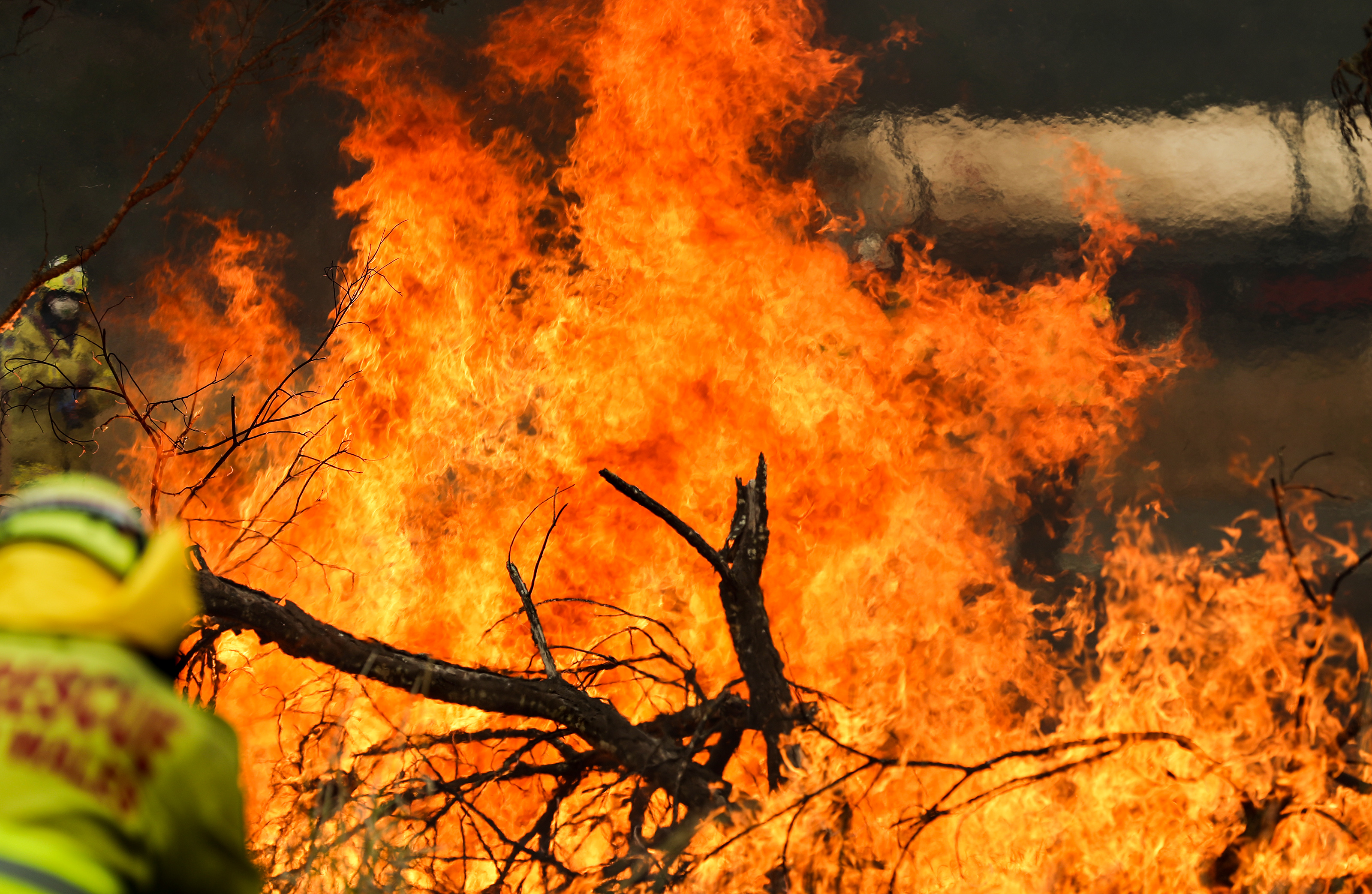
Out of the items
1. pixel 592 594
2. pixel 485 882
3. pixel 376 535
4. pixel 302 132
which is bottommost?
pixel 485 882

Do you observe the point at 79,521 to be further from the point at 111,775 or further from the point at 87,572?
the point at 111,775

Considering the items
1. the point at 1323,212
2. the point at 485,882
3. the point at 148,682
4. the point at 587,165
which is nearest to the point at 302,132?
the point at 587,165

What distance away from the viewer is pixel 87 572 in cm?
125

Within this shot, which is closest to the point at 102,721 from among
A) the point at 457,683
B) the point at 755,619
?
the point at 457,683

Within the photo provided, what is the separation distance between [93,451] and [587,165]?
4.97m

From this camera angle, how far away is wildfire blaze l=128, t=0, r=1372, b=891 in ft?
18.6

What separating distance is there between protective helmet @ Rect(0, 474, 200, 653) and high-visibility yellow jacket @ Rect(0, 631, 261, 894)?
0.03 metres

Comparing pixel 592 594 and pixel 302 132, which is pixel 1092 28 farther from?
pixel 302 132

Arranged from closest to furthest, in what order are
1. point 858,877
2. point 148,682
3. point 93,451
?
point 148,682 < point 858,877 < point 93,451

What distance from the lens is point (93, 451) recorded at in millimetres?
6887

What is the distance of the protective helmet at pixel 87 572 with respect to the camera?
118cm

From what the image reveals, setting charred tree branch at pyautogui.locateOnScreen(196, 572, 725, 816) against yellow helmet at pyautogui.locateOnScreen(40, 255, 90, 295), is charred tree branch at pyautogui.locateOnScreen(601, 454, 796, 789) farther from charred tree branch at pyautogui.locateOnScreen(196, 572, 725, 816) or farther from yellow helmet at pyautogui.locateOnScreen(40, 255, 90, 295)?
yellow helmet at pyautogui.locateOnScreen(40, 255, 90, 295)

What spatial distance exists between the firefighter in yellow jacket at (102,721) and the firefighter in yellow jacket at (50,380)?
6.20 metres

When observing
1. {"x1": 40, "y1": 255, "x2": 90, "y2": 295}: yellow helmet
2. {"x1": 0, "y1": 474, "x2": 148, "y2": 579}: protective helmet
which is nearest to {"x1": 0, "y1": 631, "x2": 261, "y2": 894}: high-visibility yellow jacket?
{"x1": 0, "y1": 474, "x2": 148, "y2": 579}: protective helmet
